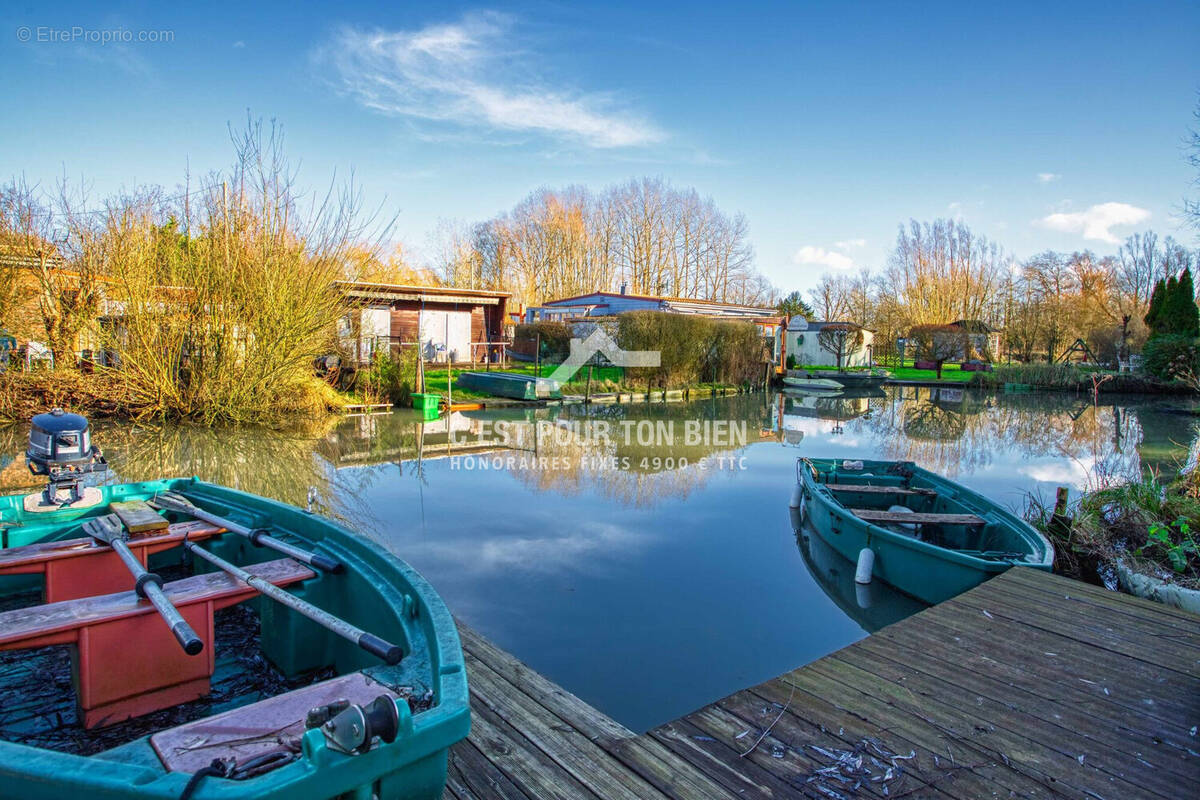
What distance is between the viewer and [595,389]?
22.1m

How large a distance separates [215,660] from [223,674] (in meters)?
0.14

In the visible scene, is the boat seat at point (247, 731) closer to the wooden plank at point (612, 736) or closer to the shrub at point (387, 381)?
the wooden plank at point (612, 736)

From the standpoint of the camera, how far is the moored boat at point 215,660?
1818 mm

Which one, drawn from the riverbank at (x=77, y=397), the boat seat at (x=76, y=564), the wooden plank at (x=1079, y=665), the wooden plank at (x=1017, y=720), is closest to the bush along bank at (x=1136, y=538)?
the wooden plank at (x=1079, y=665)

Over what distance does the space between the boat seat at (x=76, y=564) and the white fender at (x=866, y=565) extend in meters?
5.43

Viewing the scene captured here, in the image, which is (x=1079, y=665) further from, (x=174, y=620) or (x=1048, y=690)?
(x=174, y=620)

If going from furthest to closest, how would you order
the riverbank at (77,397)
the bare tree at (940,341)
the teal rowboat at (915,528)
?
the bare tree at (940,341) < the riverbank at (77,397) < the teal rowboat at (915,528)

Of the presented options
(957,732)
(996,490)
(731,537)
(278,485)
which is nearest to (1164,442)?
(996,490)

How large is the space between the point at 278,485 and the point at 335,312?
6.33 m

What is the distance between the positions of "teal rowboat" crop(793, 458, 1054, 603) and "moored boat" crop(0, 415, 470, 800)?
177 inches

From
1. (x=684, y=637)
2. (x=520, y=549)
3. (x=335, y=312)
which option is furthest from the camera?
(x=335, y=312)

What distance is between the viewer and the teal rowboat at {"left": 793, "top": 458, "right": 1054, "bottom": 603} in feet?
18.3

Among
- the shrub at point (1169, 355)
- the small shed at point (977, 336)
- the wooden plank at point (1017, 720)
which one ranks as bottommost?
the wooden plank at point (1017, 720)

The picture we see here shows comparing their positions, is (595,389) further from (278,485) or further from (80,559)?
(80,559)
